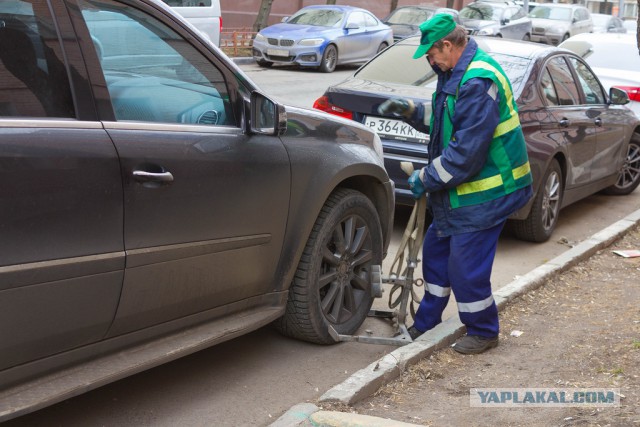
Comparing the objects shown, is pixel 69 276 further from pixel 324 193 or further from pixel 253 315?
pixel 324 193

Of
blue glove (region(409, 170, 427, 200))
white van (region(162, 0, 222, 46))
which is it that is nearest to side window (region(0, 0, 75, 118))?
blue glove (region(409, 170, 427, 200))

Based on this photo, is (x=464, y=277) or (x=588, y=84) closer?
(x=464, y=277)

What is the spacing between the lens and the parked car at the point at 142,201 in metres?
3.20

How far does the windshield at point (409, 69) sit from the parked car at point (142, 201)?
2.85 m

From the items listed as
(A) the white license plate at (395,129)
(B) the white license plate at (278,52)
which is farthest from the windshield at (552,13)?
(A) the white license plate at (395,129)

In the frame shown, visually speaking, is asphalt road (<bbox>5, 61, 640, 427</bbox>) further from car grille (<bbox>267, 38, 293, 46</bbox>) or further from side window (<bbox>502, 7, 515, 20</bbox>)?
side window (<bbox>502, 7, 515, 20</bbox>)

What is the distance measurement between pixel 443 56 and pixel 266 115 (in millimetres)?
1005

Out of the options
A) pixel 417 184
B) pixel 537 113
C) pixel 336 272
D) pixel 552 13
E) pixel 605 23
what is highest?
pixel 417 184

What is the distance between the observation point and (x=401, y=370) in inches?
179

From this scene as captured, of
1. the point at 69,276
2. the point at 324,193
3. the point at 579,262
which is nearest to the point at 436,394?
the point at 324,193

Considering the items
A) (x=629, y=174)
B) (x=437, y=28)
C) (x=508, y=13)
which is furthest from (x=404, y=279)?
(x=508, y=13)

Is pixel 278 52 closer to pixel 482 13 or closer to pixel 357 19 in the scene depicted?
pixel 357 19

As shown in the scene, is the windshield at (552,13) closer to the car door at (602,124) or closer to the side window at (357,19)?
the side window at (357,19)

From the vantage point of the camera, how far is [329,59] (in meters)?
21.5
